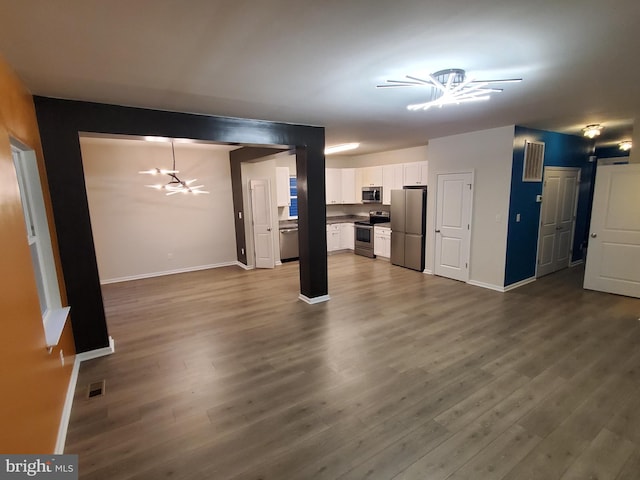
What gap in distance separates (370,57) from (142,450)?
305 centimetres

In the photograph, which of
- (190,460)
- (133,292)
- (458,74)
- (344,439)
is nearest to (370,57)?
(458,74)

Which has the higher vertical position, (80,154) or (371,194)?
(80,154)

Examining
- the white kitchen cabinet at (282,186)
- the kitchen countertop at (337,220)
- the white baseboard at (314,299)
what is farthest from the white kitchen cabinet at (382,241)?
the white baseboard at (314,299)

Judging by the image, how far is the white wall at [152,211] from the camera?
5.71 m

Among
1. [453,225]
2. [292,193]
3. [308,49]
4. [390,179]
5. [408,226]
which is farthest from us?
[292,193]

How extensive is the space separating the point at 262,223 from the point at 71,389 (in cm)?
441

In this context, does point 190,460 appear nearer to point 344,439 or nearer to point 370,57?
point 344,439

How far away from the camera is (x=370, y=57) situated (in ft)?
6.86

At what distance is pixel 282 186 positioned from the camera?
23.7 ft

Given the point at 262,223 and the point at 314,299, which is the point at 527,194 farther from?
the point at 262,223

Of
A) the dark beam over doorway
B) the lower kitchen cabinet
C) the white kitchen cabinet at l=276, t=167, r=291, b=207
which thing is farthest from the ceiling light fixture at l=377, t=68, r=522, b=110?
the lower kitchen cabinet

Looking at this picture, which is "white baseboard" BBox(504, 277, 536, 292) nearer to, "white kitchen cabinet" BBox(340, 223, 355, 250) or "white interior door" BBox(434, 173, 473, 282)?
"white interior door" BBox(434, 173, 473, 282)

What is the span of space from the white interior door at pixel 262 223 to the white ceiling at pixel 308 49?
125 inches

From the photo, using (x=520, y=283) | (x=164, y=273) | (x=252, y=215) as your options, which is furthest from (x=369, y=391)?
(x=164, y=273)
